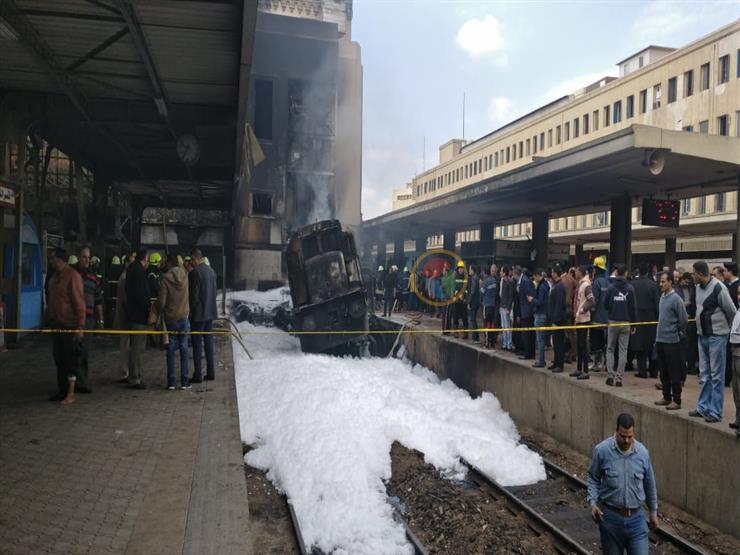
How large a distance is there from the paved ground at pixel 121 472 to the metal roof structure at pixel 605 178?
31.2ft

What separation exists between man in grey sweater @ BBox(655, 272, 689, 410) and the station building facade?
17.5 meters

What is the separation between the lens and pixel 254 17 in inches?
264

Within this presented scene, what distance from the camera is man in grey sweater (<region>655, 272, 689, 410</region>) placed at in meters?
7.30

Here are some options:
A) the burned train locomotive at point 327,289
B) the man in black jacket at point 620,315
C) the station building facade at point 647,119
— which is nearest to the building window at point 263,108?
the station building facade at point 647,119

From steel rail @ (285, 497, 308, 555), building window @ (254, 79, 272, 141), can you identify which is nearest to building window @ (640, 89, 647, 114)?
building window @ (254, 79, 272, 141)

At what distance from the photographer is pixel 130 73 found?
962 cm

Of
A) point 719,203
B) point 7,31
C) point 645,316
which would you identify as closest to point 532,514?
point 645,316

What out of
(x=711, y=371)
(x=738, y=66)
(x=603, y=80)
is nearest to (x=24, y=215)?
(x=711, y=371)

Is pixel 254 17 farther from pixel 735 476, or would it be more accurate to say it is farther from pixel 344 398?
pixel 735 476

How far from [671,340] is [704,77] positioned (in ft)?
121

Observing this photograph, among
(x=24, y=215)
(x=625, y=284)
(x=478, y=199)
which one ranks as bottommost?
(x=625, y=284)

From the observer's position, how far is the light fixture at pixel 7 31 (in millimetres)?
7238

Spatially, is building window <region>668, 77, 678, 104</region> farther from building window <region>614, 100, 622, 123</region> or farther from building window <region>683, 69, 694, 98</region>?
building window <region>614, 100, 622, 123</region>

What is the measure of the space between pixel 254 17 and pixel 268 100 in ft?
105
